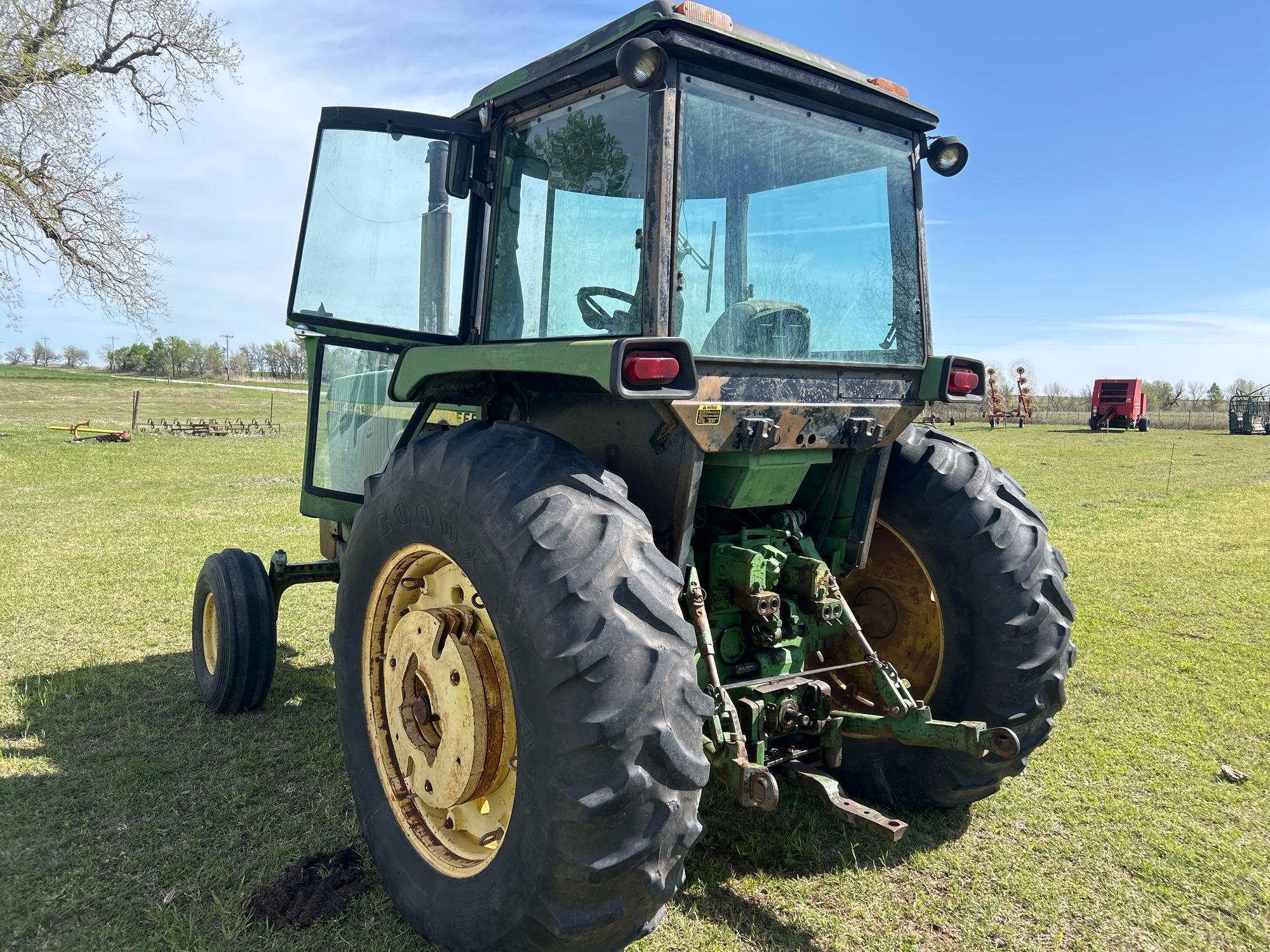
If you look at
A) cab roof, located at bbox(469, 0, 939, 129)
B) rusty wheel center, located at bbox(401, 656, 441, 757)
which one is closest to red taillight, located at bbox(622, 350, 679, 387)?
cab roof, located at bbox(469, 0, 939, 129)

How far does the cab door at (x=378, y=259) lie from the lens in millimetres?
3688

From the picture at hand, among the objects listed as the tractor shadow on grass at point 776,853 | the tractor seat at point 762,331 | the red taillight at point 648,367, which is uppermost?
the tractor seat at point 762,331

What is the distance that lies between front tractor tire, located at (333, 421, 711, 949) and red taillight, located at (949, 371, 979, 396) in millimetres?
1464

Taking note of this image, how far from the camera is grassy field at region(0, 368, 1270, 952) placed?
8.86 feet

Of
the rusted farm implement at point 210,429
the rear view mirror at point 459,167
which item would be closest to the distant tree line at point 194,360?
A: the rusted farm implement at point 210,429

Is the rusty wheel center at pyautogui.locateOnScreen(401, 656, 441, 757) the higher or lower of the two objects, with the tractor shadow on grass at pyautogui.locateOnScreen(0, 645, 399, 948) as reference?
higher

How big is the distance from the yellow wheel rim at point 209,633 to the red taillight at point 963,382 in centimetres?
380

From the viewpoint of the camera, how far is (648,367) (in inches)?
88.1

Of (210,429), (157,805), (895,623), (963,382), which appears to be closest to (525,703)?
(895,623)

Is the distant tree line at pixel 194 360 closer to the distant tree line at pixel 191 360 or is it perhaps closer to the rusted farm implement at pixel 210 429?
the distant tree line at pixel 191 360

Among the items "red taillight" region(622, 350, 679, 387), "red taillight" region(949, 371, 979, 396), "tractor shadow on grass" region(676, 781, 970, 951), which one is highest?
"red taillight" region(949, 371, 979, 396)

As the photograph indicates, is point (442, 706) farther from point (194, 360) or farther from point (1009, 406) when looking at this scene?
point (194, 360)

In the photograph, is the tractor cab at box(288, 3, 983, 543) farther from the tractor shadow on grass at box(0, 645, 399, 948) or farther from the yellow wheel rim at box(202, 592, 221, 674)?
the yellow wheel rim at box(202, 592, 221, 674)

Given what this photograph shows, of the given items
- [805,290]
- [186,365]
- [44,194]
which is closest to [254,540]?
[805,290]
